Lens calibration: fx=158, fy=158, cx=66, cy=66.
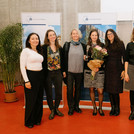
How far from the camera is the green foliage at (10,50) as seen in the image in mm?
4164

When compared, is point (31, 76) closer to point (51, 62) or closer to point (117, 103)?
point (51, 62)

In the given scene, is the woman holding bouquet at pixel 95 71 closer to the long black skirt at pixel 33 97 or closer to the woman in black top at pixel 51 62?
the woman in black top at pixel 51 62

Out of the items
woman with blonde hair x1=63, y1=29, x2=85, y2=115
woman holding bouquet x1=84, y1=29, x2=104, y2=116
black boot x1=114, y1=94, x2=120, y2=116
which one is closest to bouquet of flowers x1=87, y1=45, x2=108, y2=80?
woman holding bouquet x1=84, y1=29, x2=104, y2=116

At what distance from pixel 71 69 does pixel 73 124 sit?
106 centimetres

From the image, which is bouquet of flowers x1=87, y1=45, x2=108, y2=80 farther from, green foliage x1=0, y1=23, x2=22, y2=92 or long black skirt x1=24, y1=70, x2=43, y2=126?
green foliage x1=0, y1=23, x2=22, y2=92

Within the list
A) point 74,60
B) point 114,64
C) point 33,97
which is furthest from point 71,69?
point 33,97

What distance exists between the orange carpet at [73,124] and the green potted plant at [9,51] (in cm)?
98

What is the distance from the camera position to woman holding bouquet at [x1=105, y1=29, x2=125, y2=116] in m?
3.03

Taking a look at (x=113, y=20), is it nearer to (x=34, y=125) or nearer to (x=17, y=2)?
(x=34, y=125)

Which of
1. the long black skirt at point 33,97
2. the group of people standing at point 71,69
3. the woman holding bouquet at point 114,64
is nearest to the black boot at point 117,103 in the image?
the group of people standing at point 71,69

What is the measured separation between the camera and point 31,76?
2613 mm

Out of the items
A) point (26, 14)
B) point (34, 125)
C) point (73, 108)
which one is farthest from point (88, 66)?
point (26, 14)

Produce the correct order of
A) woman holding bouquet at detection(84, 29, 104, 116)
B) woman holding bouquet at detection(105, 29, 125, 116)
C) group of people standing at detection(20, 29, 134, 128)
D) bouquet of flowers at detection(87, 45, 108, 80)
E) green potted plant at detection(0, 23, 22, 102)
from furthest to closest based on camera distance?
1. green potted plant at detection(0, 23, 22, 102)
2. woman holding bouquet at detection(84, 29, 104, 116)
3. woman holding bouquet at detection(105, 29, 125, 116)
4. bouquet of flowers at detection(87, 45, 108, 80)
5. group of people standing at detection(20, 29, 134, 128)

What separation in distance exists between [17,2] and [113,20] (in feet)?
12.8
